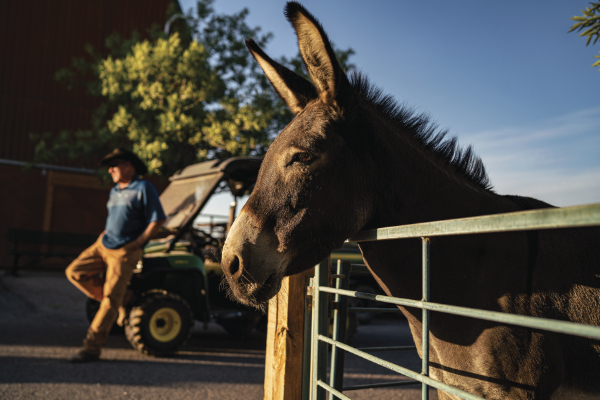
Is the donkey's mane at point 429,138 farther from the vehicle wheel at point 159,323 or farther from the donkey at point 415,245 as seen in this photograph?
the vehicle wheel at point 159,323

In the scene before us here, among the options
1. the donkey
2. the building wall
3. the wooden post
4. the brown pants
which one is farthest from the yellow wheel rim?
the building wall

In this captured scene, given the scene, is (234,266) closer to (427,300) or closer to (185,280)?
(427,300)

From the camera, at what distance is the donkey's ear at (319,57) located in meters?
1.60

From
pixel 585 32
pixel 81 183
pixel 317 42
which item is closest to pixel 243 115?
pixel 81 183

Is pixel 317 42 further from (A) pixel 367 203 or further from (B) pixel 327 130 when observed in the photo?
(A) pixel 367 203

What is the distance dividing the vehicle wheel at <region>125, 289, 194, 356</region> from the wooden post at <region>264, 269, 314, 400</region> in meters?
3.51

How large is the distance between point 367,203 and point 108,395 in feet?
11.2

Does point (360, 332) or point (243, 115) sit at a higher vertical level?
point (243, 115)

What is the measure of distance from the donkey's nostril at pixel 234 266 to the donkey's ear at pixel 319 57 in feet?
2.48

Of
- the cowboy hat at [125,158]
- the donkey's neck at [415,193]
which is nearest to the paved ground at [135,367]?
the cowboy hat at [125,158]

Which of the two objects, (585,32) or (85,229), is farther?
(85,229)

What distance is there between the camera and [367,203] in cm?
173

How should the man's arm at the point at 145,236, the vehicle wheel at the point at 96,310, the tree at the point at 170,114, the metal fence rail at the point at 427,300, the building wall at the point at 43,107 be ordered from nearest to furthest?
1. the metal fence rail at the point at 427,300
2. the man's arm at the point at 145,236
3. the vehicle wheel at the point at 96,310
4. the tree at the point at 170,114
5. the building wall at the point at 43,107

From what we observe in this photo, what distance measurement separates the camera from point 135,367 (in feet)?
16.0
